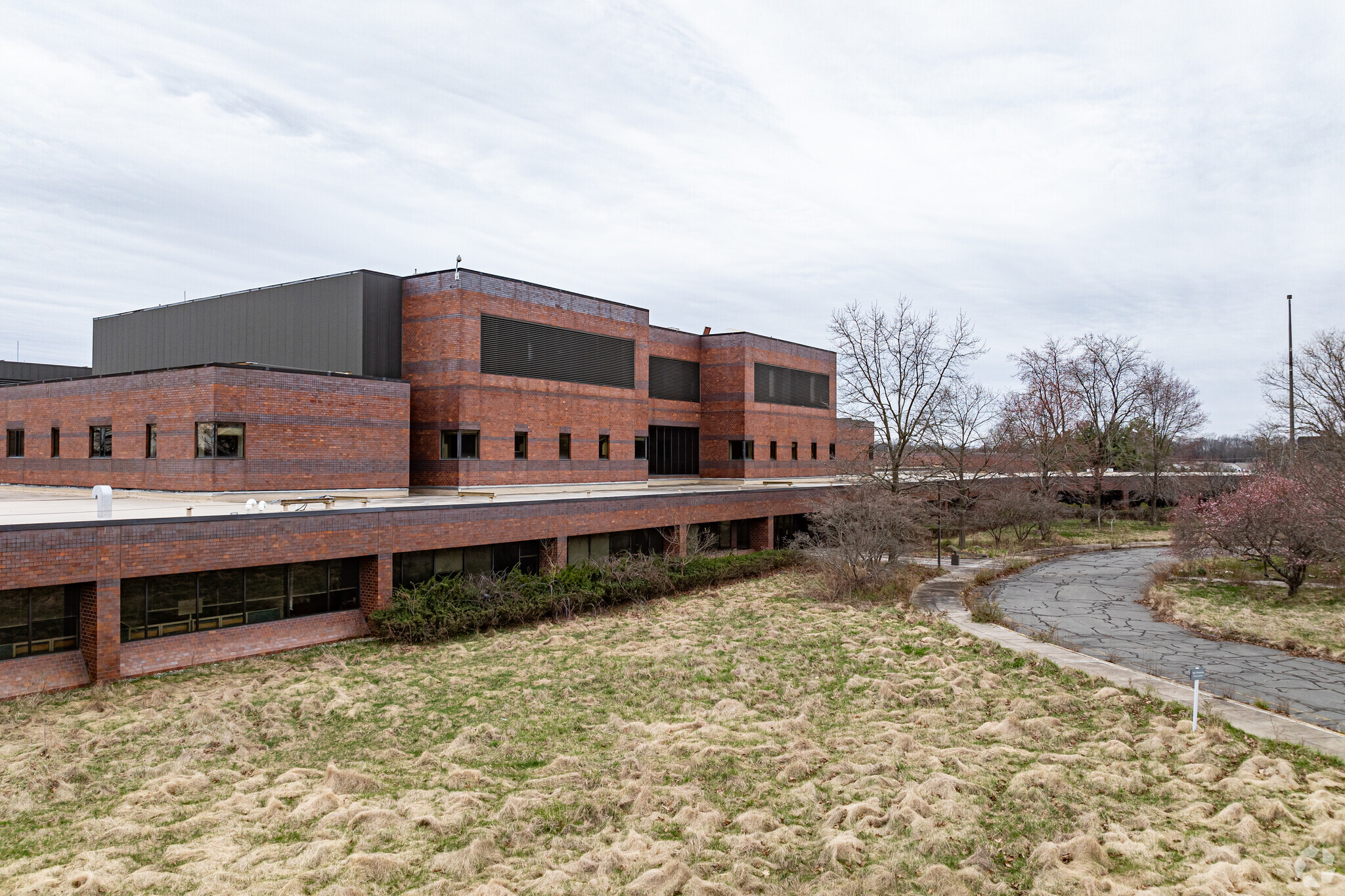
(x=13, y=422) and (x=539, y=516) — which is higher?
(x=13, y=422)

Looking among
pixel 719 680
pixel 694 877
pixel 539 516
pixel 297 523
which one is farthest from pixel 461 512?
pixel 694 877

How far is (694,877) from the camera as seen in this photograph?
939 centimetres

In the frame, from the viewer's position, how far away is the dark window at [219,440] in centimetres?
2334

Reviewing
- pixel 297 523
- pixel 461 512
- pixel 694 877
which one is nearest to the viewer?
pixel 694 877

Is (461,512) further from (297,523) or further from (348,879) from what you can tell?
(348,879)

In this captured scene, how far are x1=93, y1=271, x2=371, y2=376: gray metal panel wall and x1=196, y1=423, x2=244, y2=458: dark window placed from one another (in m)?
5.89

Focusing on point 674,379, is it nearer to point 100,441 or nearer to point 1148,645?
point 100,441

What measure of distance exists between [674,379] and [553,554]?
1748cm

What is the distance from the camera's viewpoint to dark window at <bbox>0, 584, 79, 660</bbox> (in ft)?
52.4

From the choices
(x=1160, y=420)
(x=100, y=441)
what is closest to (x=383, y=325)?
(x=100, y=441)

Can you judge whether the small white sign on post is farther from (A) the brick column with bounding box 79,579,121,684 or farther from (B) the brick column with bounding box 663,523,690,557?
(A) the brick column with bounding box 79,579,121,684

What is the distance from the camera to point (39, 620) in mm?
16344

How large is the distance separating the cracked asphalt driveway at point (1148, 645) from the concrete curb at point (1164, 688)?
0.60m

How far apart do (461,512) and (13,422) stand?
21.2 metres
